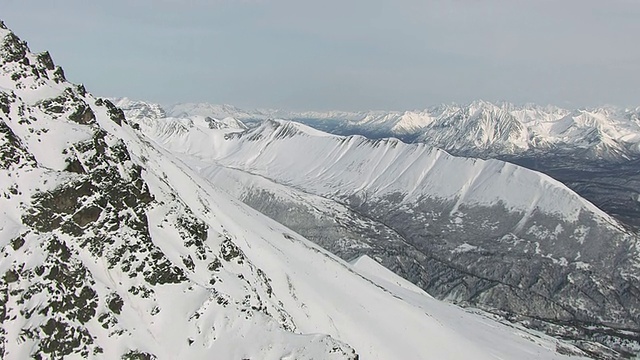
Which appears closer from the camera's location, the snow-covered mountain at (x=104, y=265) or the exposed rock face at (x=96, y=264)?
the exposed rock face at (x=96, y=264)

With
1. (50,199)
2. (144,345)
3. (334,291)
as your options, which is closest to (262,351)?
(144,345)

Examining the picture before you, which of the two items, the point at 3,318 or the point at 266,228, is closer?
the point at 3,318

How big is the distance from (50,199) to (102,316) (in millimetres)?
12102

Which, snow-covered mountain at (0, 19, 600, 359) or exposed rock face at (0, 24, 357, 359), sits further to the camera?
snow-covered mountain at (0, 19, 600, 359)

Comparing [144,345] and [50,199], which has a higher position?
[50,199]

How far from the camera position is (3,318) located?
35031 millimetres

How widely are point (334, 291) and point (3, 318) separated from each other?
204ft

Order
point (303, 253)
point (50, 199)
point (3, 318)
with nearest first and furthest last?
1. point (3, 318)
2. point (50, 199)
3. point (303, 253)

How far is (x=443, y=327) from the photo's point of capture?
98812mm

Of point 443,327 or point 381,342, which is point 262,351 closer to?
point 381,342

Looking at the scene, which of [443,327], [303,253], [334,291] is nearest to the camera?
[334,291]

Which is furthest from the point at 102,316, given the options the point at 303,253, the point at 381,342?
the point at 303,253

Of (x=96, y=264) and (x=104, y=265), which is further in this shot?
(x=104, y=265)

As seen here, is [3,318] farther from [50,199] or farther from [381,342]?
[381,342]
